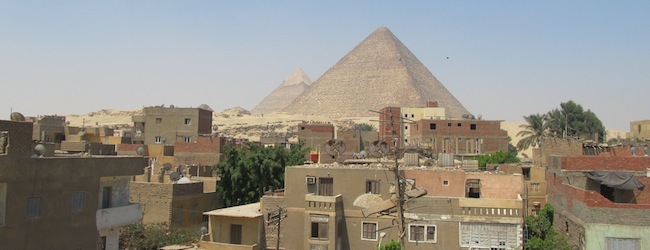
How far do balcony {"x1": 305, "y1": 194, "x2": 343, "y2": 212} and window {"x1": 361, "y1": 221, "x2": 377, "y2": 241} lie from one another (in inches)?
41.8

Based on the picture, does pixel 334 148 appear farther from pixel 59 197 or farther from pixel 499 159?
pixel 499 159

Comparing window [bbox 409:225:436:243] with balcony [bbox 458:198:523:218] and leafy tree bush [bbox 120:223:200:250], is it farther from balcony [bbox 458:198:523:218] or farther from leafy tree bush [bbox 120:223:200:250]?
leafy tree bush [bbox 120:223:200:250]

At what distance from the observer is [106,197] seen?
1817cm

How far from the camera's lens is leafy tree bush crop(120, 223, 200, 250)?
21898 mm

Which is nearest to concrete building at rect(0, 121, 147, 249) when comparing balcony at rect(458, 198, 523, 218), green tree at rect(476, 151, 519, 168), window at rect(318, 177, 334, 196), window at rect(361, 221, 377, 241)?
window at rect(318, 177, 334, 196)

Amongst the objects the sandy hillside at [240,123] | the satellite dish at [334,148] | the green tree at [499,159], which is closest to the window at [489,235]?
the satellite dish at [334,148]

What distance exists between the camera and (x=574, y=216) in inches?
814

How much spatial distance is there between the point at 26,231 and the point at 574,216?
1606 centimetres

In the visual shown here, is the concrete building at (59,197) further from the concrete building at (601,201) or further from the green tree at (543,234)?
the concrete building at (601,201)

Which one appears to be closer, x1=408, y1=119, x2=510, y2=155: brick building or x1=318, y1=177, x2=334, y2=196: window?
x1=318, y1=177, x2=334, y2=196: window

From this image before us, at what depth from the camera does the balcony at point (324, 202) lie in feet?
72.5

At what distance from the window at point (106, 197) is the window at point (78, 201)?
3.84ft

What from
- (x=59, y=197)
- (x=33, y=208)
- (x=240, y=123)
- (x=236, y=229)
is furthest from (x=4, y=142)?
(x=240, y=123)

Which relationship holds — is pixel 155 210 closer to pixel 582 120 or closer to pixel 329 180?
pixel 329 180
